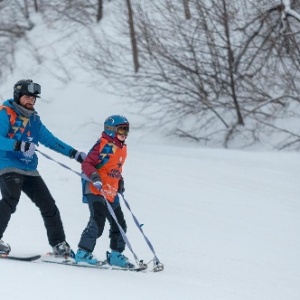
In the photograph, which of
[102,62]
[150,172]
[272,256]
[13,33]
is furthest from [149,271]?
[13,33]

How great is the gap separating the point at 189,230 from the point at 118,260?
2.93 metres

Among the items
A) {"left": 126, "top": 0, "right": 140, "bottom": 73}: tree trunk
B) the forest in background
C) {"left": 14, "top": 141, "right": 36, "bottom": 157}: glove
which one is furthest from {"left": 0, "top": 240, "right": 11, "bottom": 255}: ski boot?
{"left": 126, "top": 0, "right": 140, "bottom": 73}: tree trunk

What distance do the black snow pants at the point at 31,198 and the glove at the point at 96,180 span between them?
1.78ft

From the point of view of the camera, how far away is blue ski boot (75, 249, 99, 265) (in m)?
7.02

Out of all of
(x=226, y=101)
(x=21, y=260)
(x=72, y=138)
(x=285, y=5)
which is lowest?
(x=21, y=260)

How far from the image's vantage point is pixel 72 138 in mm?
20844

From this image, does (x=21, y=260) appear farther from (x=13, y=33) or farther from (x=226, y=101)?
(x=13, y=33)

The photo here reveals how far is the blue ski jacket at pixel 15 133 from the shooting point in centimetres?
674

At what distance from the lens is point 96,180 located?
682 cm

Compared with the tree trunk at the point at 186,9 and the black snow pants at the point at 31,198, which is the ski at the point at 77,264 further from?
the tree trunk at the point at 186,9

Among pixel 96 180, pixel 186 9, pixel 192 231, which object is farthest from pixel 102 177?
pixel 186 9

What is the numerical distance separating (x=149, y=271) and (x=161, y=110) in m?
13.6

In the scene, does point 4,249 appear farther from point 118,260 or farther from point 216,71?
point 216,71

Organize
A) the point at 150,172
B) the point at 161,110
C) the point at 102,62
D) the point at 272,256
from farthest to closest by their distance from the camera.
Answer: the point at 102,62 < the point at 161,110 < the point at 150,172 < the point at 272,256
